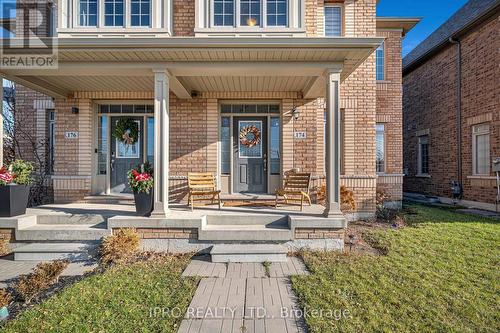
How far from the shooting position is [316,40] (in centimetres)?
472

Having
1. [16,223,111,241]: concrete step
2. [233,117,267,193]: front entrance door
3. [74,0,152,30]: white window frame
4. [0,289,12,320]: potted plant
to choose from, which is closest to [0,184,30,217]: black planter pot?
[16,223,111,241]: concrete step

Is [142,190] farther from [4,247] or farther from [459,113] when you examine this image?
[459,113]

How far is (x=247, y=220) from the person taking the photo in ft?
17.7

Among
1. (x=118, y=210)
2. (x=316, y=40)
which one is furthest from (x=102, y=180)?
(x=316, y=40)

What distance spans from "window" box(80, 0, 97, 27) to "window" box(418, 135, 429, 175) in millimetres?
12547

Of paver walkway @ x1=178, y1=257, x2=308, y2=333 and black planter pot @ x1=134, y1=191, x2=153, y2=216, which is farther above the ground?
black planter pot @ x1=134, y1=191, x2=153, y2=216

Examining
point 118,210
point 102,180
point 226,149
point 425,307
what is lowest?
point 425,307

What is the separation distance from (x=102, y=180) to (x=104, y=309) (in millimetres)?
5200

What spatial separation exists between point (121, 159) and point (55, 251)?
3.34 metres

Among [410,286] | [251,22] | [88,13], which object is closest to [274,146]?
[251,22]

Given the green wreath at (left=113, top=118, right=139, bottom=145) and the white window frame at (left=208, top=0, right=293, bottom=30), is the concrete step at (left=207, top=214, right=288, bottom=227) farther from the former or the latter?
the white window frame at (left=208, top=0, right=293, bottom=30)

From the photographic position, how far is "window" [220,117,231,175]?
7.55 m

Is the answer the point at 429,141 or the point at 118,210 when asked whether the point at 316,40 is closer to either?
the point at 118,210

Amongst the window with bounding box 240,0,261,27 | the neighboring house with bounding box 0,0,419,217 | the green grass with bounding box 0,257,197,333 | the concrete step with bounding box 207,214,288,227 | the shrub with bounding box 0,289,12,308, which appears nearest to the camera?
the green grass with bounding box 0,257,197,333
